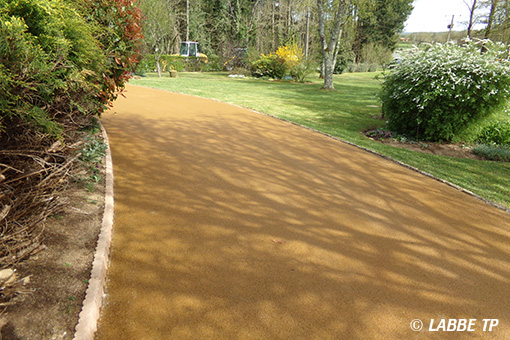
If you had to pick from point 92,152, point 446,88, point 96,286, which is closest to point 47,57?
point 92,152

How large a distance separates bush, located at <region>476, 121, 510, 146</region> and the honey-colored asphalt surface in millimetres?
5061

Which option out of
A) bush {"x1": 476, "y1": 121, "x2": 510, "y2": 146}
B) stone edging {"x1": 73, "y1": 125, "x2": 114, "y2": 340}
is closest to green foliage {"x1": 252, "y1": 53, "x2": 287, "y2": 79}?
bush {"x1": 476, "y1": 121, "x2": 510, "y2": 146}

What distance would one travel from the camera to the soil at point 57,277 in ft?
7.82

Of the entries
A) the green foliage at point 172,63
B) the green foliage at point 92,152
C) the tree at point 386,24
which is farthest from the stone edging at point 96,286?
the tree at point 386,24

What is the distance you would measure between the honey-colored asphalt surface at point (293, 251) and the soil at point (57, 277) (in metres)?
0.26

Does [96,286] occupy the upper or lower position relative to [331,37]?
lower

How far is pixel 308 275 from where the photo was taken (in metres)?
3.30

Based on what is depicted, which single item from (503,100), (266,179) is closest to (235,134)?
(266,179)

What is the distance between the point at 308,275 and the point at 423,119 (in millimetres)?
7732

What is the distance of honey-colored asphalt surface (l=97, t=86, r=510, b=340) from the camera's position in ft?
9.03

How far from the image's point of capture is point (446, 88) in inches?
343

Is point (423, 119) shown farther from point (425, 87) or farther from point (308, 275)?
point (308, 275)

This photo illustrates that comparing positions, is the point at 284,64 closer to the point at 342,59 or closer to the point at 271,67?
the point at 271,67

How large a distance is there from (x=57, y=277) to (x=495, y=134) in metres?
11.7
